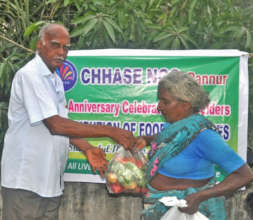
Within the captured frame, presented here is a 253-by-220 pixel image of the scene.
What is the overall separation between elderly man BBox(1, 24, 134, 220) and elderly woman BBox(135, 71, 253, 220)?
0.51 meters

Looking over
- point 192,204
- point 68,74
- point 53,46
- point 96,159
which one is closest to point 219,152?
point 192,204

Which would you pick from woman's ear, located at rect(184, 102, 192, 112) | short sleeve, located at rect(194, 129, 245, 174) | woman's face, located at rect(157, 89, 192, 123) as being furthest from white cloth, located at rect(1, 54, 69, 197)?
short sleeve, located at rect(194, 129, 245, 174)

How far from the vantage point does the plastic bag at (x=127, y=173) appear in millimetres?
2713

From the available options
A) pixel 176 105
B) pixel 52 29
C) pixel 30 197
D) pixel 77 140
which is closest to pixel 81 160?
pixel 77 140

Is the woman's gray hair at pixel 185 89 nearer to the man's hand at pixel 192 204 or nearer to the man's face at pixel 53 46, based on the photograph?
the man's hand at pixel 192 204

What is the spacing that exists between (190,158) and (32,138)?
1.09 metres

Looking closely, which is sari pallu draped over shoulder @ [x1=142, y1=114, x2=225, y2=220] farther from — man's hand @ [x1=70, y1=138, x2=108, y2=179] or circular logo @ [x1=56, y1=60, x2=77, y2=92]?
circular logo @ [x1=56, y1=60, x2=77, y2=92]

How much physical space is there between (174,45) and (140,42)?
390 mm

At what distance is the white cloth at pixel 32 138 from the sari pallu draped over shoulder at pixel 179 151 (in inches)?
30.1

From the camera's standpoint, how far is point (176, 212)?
7.64 feet

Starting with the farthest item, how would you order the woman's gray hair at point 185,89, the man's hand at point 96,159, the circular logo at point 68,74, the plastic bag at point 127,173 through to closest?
1. the circular logo at point 68,74
2. the man's hand at point 96,159
3. the plastic bag at point 127,173
4. the woman's gray hair at point 185,89

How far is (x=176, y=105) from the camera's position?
2398 millimetres

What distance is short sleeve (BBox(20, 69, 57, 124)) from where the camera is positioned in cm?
278

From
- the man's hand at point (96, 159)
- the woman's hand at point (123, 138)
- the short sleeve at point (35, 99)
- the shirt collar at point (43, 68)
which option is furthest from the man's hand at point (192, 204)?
the shirt collar at point (43, 68)
